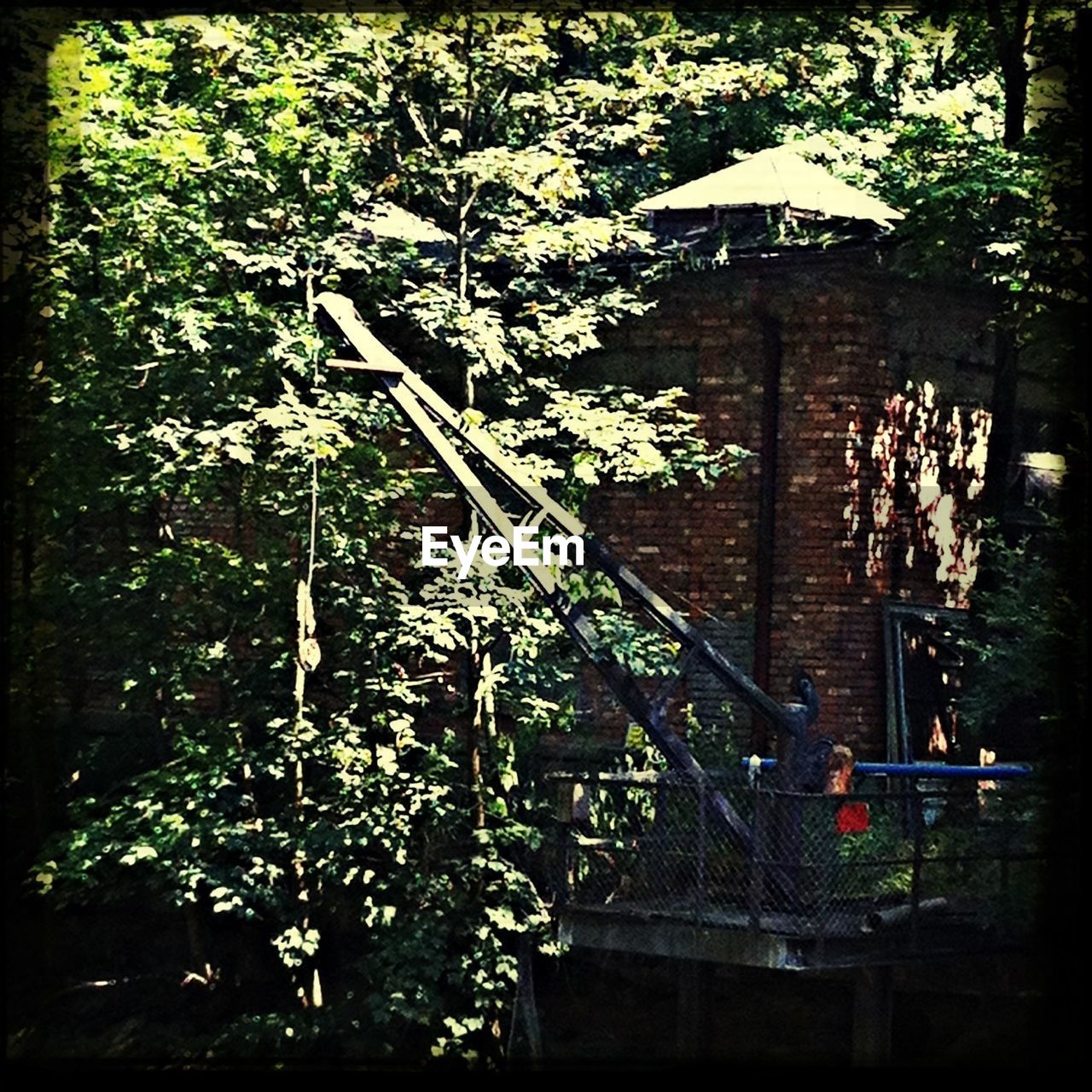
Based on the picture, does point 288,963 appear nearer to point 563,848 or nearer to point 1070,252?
point 563,848

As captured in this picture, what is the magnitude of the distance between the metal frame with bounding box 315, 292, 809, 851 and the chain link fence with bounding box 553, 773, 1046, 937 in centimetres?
19

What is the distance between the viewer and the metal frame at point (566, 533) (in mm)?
6684

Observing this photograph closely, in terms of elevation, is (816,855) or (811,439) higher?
(811,439)

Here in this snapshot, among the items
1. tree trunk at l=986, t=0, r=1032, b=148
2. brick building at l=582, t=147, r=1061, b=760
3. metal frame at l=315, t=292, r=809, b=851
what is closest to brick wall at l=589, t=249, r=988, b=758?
brick building at l=582, t=147, r=1061, b=760

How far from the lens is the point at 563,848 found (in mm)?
6832

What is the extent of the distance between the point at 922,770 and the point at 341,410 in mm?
2712

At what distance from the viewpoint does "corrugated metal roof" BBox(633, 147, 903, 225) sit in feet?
22.6

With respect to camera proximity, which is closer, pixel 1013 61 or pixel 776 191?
pixel 1013 61

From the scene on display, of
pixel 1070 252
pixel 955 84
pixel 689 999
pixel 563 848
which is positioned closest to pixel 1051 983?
pixel 689 999

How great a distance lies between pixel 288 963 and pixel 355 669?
1.18m

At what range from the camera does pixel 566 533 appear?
6.88 m

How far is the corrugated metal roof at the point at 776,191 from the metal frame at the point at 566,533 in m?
1.18

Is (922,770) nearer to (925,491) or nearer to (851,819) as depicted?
(851,819)

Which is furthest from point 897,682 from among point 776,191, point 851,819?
point 776,191
